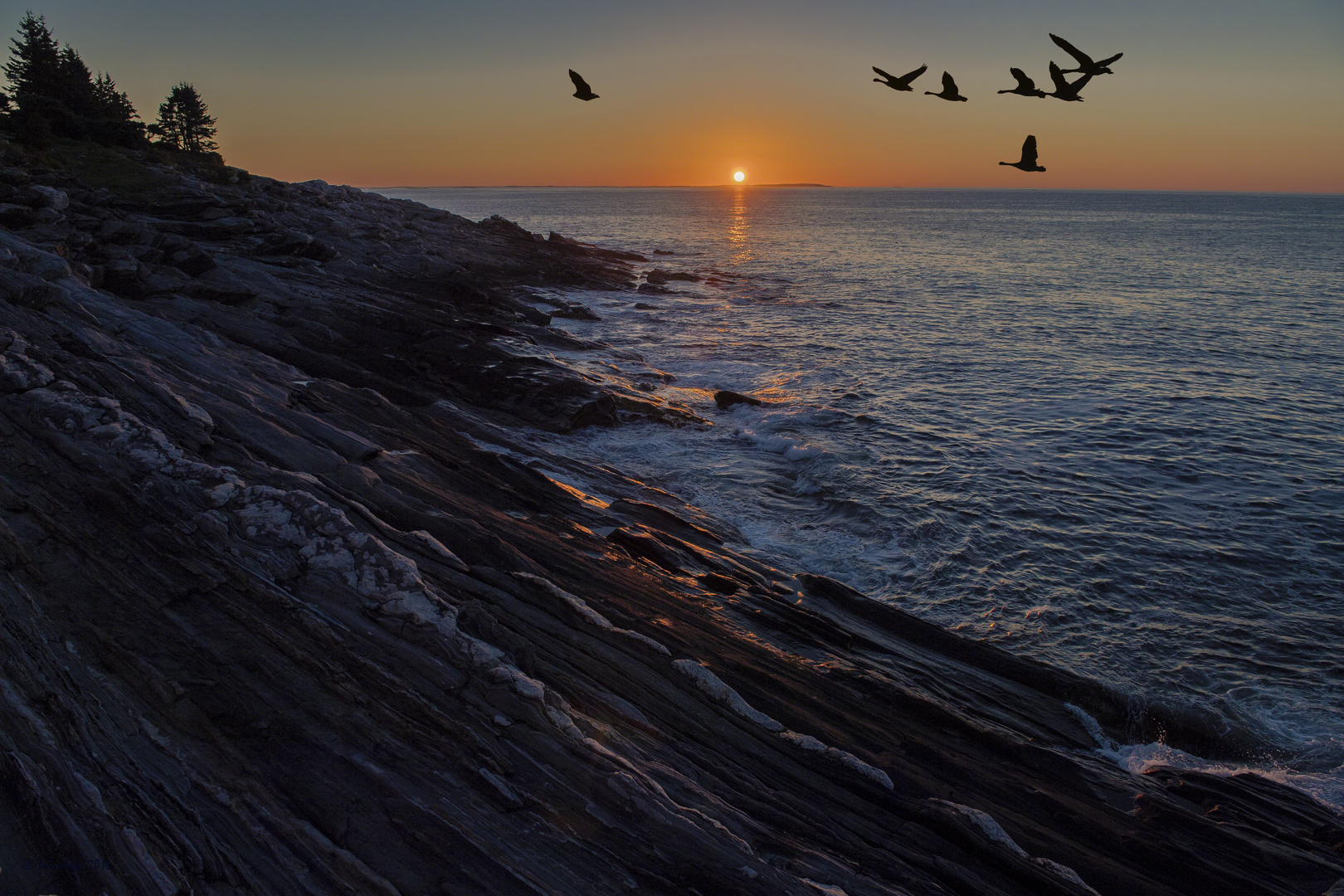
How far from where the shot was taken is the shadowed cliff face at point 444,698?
6.16 m

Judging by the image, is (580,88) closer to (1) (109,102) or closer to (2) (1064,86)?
(2) (1064,86)

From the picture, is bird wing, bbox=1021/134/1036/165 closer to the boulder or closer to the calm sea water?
the calm sea water

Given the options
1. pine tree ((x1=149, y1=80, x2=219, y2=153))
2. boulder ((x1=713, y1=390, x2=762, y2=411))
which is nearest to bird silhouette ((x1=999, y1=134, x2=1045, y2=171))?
boulder ((x1=713, y1=390, x2=762, y2=411))

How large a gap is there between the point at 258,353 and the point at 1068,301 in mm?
52878

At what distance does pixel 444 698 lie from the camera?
7.60m

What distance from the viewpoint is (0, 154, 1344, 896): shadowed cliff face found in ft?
20.2

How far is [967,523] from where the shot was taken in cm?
1772

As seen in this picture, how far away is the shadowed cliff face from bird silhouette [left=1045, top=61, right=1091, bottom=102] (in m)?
8.90

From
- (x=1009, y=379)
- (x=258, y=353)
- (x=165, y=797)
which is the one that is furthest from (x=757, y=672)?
(x=1009, y=379)

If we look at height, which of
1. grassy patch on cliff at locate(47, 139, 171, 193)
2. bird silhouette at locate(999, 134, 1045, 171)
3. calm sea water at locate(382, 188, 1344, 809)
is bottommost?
calm sea water at locate(382, 188, 1344, 809)

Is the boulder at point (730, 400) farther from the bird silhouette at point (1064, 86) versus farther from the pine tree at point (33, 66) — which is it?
the pine tree at point (33, 66)

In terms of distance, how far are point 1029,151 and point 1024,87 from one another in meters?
1.91

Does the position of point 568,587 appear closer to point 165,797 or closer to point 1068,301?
point 165,797

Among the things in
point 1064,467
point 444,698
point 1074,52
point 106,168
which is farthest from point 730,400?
point 106,168
